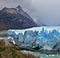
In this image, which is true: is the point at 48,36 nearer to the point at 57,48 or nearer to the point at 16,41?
the point at 57,48

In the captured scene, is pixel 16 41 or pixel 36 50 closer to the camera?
pixel 36 50

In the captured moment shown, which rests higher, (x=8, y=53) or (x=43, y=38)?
(x=8, y=53)

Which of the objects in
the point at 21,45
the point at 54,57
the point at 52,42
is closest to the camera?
the point at 54,57

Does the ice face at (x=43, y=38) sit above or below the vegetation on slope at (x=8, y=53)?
below

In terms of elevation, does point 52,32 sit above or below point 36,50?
above

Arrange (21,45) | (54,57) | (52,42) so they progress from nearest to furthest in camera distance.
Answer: (54,57) < (52,42) < (21,45)

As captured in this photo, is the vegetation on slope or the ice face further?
the ice face

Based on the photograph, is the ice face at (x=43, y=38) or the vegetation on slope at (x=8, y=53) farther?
the ice face at (x=43, y=38)

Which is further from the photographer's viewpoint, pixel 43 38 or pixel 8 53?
pixel 43 38

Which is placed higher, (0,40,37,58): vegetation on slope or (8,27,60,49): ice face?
(0,40,37,58): vegetation on slope

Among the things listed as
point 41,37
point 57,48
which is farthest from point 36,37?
point 57,48
